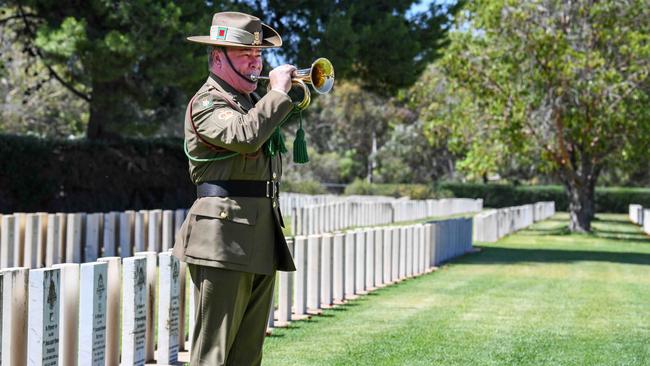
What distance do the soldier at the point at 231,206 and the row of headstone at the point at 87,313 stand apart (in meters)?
1.05

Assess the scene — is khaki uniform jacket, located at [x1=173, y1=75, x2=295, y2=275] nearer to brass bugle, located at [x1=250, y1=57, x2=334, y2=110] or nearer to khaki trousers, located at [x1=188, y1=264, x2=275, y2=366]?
khaki trousers, located at [x1=188, y1=264, x2=275, y2=366]

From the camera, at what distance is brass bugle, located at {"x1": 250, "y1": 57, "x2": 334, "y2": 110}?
198 inches

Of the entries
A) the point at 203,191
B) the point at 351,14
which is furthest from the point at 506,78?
the point at 203,191

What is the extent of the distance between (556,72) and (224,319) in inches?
1064

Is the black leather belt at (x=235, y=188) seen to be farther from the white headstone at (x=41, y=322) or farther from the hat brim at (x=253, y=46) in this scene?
the white headstone at (x=41, y=322)

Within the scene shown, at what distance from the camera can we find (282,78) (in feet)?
16.2

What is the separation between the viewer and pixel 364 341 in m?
8.97

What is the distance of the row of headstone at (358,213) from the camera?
27.9 meters

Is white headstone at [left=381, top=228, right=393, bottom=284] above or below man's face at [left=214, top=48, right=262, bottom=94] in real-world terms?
below

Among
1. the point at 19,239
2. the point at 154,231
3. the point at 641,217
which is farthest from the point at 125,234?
the point at 641,217

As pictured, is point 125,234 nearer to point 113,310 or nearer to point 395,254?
point 395,254

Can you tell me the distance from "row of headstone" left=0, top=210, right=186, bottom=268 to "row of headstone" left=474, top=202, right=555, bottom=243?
13635mm

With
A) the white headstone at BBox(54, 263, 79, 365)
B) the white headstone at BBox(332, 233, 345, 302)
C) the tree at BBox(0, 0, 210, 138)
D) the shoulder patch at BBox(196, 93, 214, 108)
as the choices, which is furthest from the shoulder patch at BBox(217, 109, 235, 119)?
the tree at BBox(0, 0, 210, 138)

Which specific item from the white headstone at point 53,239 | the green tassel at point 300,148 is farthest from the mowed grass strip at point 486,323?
the white headstone at point 53,239
